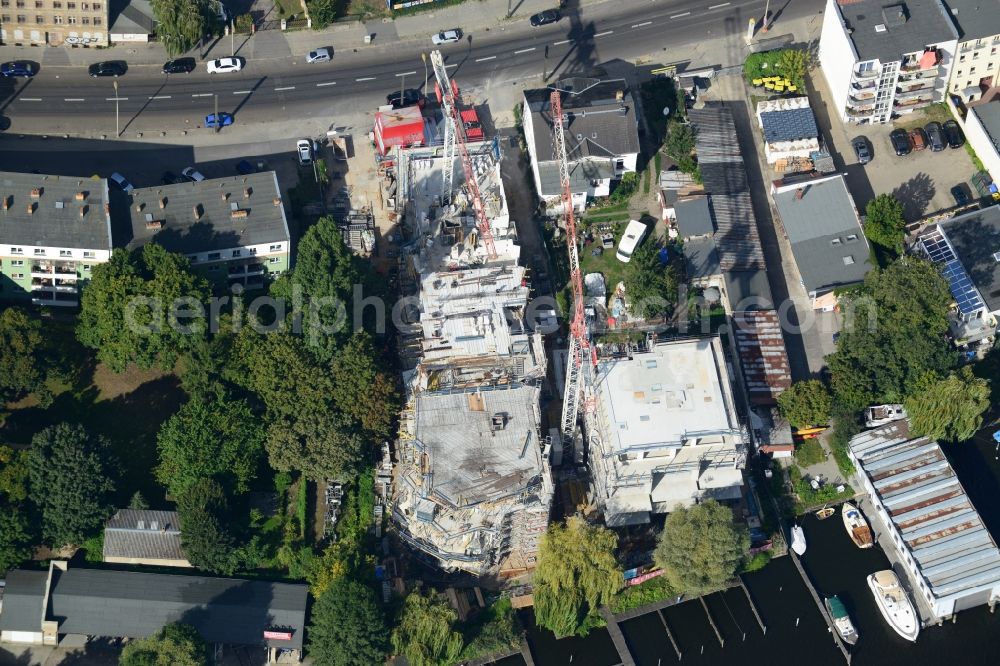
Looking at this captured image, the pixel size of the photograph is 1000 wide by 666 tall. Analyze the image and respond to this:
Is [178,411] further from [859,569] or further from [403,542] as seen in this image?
[859,569]

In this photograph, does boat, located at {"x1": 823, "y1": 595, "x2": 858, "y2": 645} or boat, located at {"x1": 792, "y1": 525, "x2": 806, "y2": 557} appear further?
boat, located at {"x1": 792, "y1": 525, "x2": 806, "y2": 557}

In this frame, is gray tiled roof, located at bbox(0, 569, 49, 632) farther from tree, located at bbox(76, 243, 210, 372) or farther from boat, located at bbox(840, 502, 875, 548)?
boat, located at bbox(840, 502, 875, 548)

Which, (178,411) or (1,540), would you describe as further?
(178,411)

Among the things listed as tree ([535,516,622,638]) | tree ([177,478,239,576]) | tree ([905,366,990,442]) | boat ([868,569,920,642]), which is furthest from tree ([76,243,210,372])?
tree ([905,366,990,442])

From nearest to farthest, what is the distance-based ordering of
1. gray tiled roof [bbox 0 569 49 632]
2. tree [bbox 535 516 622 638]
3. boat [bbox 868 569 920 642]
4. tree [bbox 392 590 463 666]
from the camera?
tree [bbox 392 590 463 666] → tree [bbox 535 516 622 638] → gray tiled roof [bbox 0 569 49 632] → boat [bbox 868 569 920 642]

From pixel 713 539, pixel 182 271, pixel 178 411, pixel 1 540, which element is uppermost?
pixel 182 271

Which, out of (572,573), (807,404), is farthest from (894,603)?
(572,573)

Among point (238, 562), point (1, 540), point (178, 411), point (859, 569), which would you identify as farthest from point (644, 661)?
point (1, 540)
